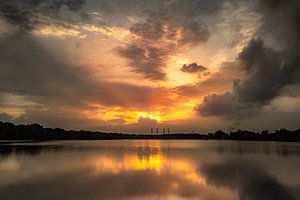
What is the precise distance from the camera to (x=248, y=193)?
19.7 metres

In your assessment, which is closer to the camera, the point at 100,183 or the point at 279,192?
the point at 279,192

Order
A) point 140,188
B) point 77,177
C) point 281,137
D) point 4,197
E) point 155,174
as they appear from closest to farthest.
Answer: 1. point 4,197
2. point 140,188
3. point 77,177
4. point 155,174
5. point 281,137

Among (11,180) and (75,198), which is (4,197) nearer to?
(75,198)

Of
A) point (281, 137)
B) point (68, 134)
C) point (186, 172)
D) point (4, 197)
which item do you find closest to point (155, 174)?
point (186, 172)

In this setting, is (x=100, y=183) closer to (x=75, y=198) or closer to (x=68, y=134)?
(x=75, y=198)

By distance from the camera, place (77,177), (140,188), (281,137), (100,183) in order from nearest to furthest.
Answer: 1. (140,188)
2. (100,183)
3. (77,177)
4. (281,137)

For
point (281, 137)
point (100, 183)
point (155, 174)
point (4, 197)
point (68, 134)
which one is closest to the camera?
point (4, 197)

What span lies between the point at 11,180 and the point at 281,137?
171 metres

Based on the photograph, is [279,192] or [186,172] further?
[186,172]

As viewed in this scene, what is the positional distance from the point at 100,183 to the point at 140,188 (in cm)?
389

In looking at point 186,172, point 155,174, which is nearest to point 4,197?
point 155,174

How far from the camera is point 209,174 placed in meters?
28.7

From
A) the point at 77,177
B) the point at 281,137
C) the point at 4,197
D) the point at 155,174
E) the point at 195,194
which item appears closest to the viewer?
the point at 4,197

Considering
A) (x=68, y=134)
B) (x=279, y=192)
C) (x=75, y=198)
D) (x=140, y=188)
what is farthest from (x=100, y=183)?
(x=68, y=134)
